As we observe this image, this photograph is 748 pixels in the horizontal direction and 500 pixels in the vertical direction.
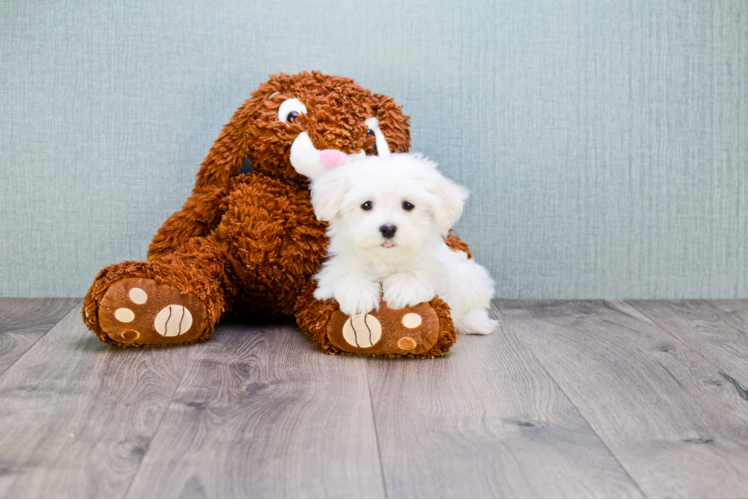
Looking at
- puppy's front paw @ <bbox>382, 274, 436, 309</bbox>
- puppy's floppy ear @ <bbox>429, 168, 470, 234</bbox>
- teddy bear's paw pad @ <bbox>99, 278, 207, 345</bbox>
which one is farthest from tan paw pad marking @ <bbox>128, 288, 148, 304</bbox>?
puppy's floppy ear @ <bbox>429, 168, 470, 234</bbox>

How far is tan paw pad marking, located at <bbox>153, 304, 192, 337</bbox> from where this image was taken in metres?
1.28

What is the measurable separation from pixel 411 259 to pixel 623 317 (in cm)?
68

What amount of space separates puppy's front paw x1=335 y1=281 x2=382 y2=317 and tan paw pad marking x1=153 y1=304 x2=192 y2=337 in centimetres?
30

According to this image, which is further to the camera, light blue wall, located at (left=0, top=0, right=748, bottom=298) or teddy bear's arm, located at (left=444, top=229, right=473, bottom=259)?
light blue wall, located at (left=0, top=0, right=748, bottom=298)

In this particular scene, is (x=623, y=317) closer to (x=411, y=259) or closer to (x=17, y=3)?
(x=411, y=259)

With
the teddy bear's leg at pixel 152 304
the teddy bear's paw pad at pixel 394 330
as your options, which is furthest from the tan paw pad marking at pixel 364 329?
the teddy bear's leg at pixel 152 304

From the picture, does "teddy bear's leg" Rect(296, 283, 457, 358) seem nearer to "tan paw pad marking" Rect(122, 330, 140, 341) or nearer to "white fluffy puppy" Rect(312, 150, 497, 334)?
"white fluffy puppy" Rect(312, 150, 497, 334)

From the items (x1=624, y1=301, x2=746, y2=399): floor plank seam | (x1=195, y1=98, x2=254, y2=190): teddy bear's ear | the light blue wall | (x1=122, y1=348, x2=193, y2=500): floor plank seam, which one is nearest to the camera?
(x1=122, y1=348, x2=193, y2=500): floor plank seam

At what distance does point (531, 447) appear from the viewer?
2.95ft

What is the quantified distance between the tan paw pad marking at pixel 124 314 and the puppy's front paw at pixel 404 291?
47 cm

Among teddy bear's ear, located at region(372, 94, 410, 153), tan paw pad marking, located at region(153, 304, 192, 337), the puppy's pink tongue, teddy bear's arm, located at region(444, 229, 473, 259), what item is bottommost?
tan paw pad marking, located at region(153, 304, 192, 337)

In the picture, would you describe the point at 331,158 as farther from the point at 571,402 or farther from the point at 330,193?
the point at 571,402

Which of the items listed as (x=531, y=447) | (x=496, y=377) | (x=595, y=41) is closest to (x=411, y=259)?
(x=496, y=377)

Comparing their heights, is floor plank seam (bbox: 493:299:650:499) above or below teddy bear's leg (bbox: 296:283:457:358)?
below
